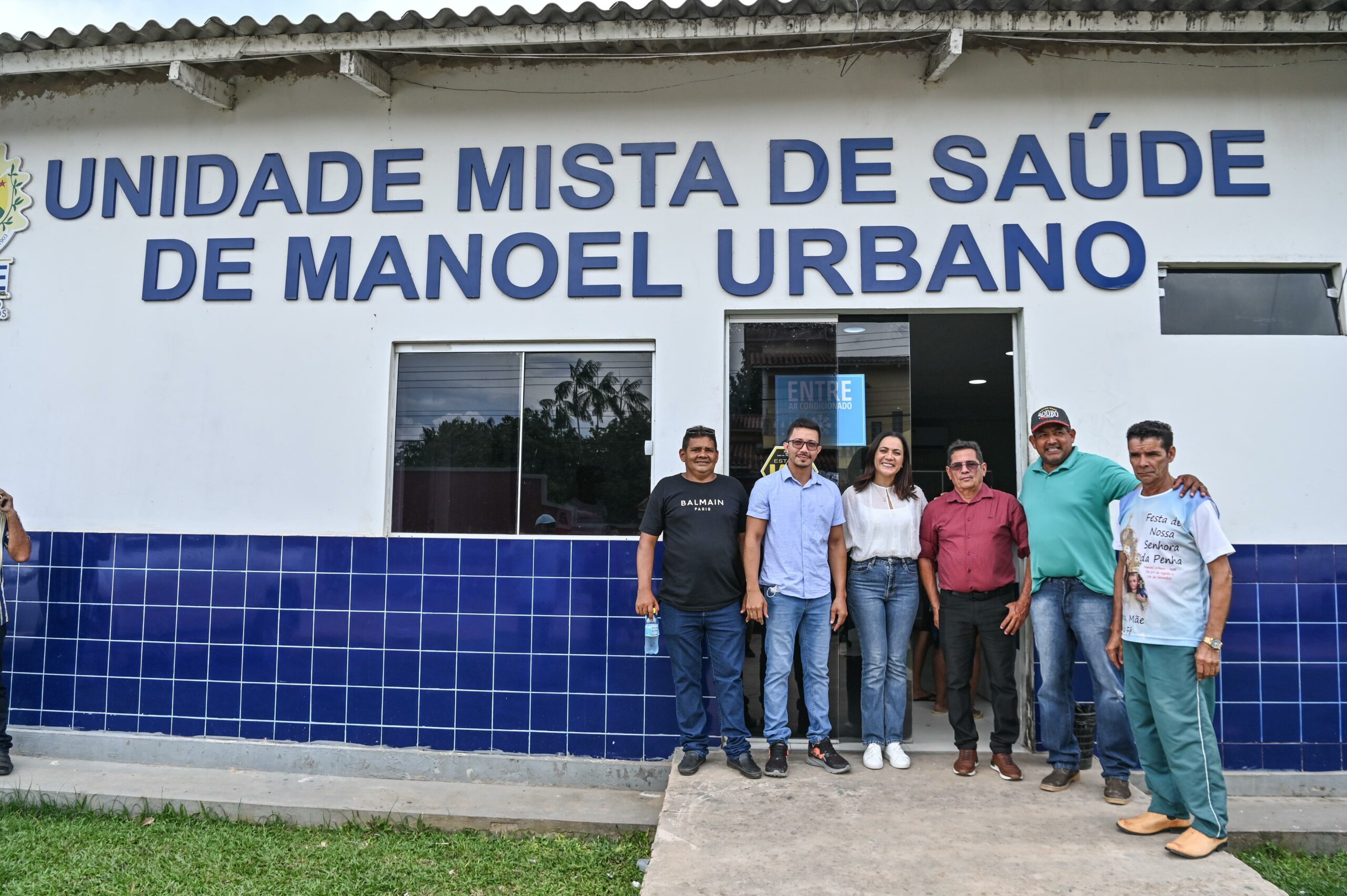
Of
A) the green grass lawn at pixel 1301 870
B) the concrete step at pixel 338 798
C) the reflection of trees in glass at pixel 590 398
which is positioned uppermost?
the reflection of trees in glass at pixel 590 398

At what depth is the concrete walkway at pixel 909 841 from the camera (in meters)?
3.12

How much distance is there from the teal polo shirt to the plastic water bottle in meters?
1.93

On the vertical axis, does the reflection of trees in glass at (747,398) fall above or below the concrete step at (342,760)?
above

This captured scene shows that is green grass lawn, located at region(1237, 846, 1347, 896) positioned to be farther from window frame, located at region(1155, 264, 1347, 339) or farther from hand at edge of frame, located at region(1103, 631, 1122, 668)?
window frame, located at region(1155, 264, 1347, 339)

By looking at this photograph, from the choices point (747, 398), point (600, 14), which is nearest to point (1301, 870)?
point (747, 398)

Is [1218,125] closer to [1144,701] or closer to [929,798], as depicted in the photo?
[1144,701]

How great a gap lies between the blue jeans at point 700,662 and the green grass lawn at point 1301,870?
2381mm

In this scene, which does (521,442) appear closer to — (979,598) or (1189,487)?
(979,598)

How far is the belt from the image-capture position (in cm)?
428

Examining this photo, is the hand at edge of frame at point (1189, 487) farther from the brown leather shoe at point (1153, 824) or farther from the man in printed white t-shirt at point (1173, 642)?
the brown leather shoe at point (1153, 824)

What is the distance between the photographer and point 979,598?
4.30 metres

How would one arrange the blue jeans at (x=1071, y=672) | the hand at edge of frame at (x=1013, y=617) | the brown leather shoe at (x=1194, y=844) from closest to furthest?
the brown leather shoe at (x=1194, y=844)
the blue jeans at (x=1071, y=672)
the hand at edge of frame at (x=1013, y=617)

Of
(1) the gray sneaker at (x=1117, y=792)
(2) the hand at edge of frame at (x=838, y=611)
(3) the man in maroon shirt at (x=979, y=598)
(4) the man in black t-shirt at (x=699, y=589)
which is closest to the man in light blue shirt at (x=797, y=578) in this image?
(2) the hand at edge of frame at (x=838, y=611)

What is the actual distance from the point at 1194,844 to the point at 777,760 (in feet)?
5.76
